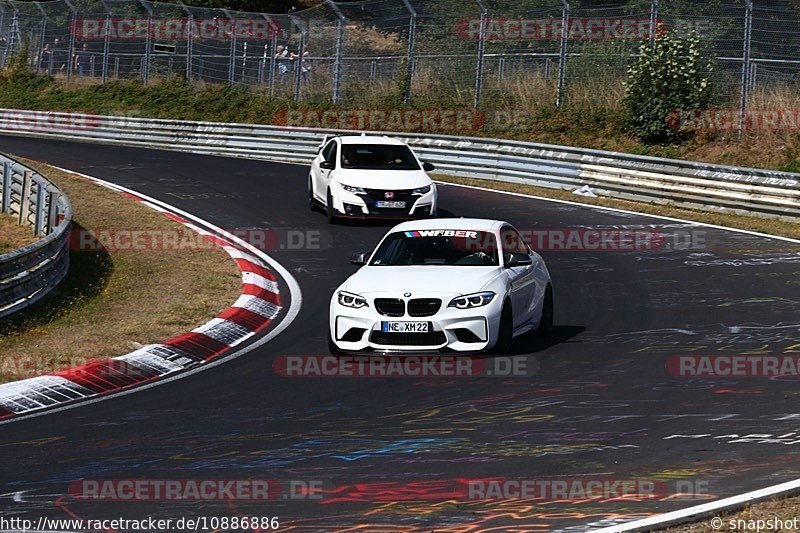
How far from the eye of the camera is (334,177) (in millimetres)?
22453

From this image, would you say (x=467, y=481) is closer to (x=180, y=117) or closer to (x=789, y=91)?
(x=789, y=91)

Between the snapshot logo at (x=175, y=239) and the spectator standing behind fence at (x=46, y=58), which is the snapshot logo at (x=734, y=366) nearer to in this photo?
the snapshot logo at (x=175, y=239)

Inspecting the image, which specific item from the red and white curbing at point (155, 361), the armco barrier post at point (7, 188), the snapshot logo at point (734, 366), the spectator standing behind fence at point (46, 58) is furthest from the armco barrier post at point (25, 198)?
the spectator standing behind fence at point (46, 58)

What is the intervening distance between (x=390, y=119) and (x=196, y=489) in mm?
29392

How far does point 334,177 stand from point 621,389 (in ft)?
40.2

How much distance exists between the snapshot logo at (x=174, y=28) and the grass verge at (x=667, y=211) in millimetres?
13493

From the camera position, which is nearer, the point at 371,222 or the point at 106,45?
the point at 371,222

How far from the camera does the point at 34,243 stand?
15.7m

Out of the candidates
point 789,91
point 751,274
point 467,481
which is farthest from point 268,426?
point 789,91

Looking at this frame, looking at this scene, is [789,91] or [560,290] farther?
[789,91]

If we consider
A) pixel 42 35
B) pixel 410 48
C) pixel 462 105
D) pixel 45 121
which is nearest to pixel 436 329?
pixel 462 105

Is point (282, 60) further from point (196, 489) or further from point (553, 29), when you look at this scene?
point (196, 489)

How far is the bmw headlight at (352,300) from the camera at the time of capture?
1220 cm

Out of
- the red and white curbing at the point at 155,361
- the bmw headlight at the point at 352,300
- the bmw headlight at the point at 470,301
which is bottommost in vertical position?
the red and white curbing at the point at 155,361
